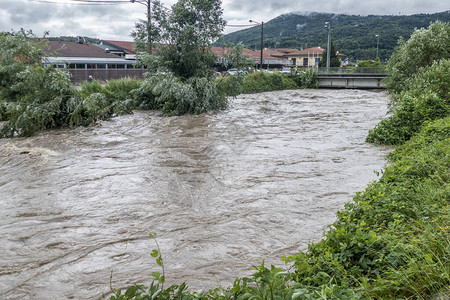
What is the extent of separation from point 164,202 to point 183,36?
1731cm

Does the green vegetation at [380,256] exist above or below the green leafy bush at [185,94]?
below

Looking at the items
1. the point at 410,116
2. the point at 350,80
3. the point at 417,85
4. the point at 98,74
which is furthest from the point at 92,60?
the point at 410,116

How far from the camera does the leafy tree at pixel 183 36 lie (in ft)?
77.7

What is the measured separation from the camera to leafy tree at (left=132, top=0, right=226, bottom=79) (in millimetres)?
23672

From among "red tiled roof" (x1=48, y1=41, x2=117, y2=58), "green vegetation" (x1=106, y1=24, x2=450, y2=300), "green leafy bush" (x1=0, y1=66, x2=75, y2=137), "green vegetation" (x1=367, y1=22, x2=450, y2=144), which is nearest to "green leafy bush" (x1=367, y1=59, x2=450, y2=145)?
"green vegetation" (x1=367, y1=22, x2=450, y2=144)

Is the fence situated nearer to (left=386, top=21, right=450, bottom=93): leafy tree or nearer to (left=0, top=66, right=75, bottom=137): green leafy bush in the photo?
(left=0, top=66, right=75, bottom=137): green leafy bush

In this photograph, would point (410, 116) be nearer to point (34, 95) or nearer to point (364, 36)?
point (34, 95)

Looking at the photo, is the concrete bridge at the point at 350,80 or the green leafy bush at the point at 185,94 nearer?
the green leafy bush at the point at 185,94

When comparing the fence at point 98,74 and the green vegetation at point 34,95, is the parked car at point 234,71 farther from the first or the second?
the fence at point 98,74

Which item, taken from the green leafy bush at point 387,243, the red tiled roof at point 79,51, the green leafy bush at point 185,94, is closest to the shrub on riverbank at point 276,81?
the green leafy bush at point 185,94

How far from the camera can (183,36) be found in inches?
934

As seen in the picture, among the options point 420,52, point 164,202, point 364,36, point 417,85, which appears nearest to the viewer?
point 164,202

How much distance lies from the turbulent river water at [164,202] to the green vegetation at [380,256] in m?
1.34

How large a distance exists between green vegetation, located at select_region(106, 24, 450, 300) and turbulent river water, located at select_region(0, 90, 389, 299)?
4.40ft
